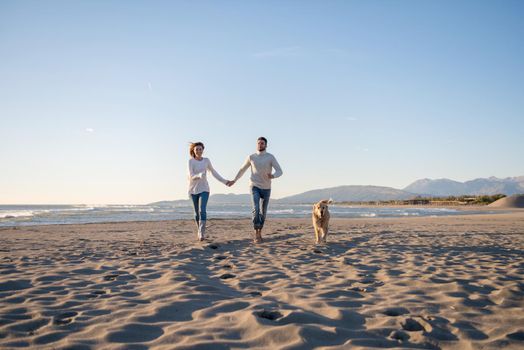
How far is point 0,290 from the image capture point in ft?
12.3

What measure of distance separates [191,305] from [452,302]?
8.20ft

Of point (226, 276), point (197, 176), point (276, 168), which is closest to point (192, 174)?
point (197, 176)

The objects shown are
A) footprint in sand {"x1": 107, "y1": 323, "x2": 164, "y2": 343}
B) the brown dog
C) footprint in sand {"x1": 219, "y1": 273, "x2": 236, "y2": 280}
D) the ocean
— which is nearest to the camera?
footprint in sand {"x1": 107, "y1": 323, "x2": 164, "y2": 343}

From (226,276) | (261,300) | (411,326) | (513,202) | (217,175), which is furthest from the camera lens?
(513,202)

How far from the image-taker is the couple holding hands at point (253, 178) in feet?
26.0

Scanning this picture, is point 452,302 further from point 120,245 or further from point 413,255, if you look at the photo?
point 120,245

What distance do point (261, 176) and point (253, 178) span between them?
0.19 metres

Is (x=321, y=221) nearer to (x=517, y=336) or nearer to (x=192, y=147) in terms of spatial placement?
(x=192, y=147)

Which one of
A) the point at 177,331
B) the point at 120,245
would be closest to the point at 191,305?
the point at 177,331

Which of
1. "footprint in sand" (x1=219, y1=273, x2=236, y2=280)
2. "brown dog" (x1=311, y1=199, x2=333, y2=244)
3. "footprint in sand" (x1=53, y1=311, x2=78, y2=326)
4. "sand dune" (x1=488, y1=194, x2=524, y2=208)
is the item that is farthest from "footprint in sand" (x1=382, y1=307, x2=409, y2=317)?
"sand dune" (x1=488, y1=194, x2=524, y2=208)

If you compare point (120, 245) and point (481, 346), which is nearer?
point (481, 346)

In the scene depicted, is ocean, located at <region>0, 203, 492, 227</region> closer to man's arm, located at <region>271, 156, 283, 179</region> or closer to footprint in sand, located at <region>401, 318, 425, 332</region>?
man's arm, located at <region>271, 156, 283, 179</region>

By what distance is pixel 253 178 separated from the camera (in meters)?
7.95

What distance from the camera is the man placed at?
25.9 feet
